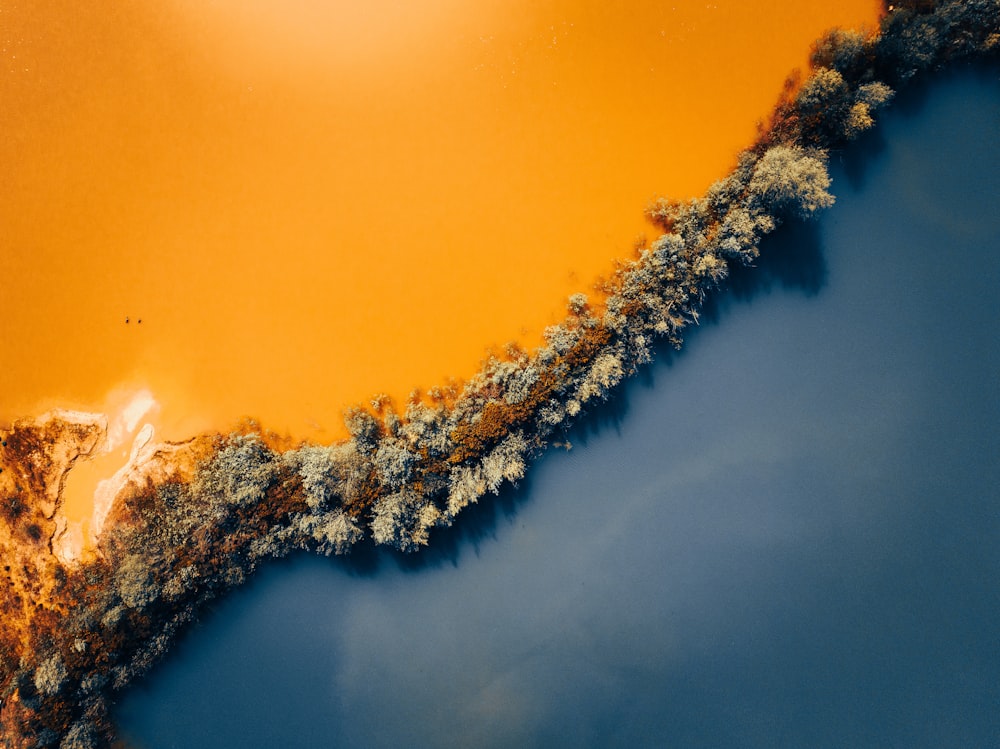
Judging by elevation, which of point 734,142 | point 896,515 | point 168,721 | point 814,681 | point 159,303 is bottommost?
point 814,681

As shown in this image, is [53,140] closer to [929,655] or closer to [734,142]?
[734,142]

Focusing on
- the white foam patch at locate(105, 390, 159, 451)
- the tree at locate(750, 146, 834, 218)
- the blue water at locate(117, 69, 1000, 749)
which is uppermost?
the white foam patch at locate(105, 390, 159, 451)

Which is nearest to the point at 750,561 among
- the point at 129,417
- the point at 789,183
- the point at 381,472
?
the point at 789,183

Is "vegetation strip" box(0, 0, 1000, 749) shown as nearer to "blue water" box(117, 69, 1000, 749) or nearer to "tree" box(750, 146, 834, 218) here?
"tree" box(750, 146, 834, 218)

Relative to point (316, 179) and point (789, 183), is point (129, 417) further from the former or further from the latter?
point (789, 183)

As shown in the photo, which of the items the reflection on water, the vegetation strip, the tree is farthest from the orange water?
the tree

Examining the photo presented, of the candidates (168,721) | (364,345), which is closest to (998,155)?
(364,345)
